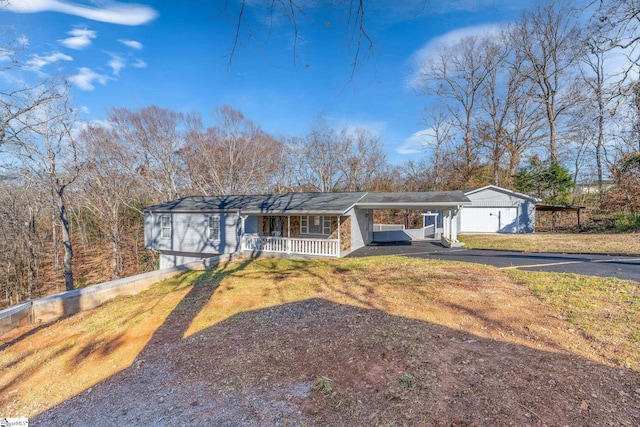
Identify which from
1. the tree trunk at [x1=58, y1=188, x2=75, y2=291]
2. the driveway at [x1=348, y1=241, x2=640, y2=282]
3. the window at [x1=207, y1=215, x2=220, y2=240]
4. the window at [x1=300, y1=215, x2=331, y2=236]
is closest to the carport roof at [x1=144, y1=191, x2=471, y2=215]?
the window at [x1=207, y1=215, x2=220, y2=240]

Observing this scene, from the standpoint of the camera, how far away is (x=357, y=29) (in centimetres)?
241

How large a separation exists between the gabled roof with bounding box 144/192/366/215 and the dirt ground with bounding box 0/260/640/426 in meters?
7.46

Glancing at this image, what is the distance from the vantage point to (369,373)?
338cm

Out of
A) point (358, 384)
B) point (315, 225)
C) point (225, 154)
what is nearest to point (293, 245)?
point (315, 225)

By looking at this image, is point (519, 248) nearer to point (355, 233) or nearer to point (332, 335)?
point (355, 233)

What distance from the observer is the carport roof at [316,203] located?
1278cm

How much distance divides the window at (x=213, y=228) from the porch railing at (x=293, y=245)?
5.64 ft

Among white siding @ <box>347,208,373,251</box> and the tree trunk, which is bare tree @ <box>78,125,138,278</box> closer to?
the tree trunk

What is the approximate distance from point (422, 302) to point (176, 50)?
777cm

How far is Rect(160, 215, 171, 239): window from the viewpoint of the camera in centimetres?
1602

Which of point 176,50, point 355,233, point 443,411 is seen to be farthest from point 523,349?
point 355,233

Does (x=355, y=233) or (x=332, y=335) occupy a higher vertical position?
(x=355, y=233)

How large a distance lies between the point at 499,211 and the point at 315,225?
14040 millimetres

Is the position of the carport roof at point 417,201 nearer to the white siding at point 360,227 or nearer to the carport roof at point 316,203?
the carport roof at point 316,203
